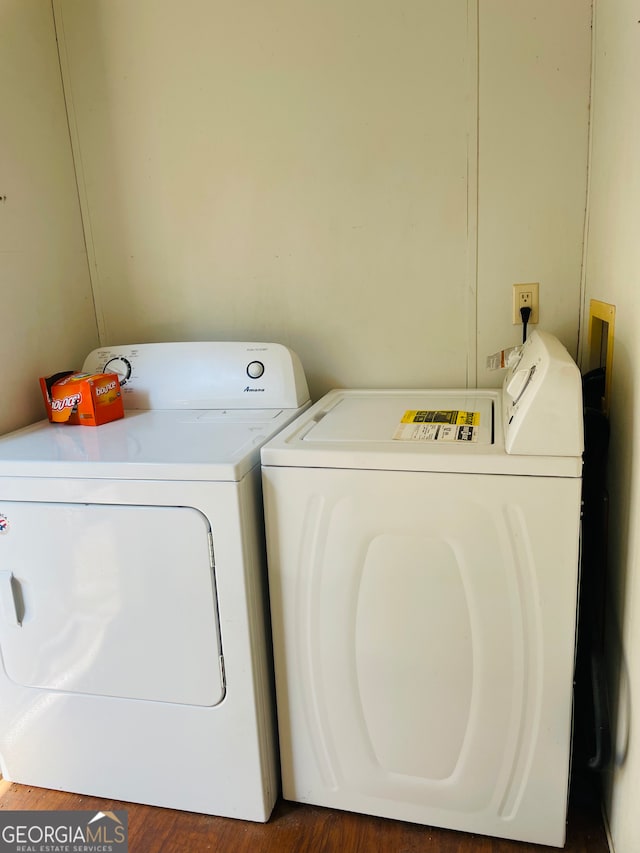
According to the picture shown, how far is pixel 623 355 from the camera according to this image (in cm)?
117

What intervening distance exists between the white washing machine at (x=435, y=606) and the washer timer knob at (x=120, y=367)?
64cm

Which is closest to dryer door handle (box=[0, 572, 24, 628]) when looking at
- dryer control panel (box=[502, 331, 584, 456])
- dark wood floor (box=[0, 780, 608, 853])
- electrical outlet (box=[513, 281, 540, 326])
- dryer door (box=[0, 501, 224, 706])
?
dryer door (box=[0, 501, 224, 706])

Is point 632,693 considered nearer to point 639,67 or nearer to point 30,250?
point 639,67

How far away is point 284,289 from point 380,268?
0.96 feet

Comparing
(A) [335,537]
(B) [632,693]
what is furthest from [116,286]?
(B) [632,693]

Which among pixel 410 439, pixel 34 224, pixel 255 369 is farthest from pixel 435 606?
pixel 34 224

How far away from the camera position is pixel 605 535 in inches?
49.6

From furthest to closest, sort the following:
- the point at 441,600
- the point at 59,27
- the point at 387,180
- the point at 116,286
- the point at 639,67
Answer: the point at 116,286, the point at 59,27, the point at 387,180, the point at 441,600, the point at 639,67

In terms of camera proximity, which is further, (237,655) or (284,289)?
(284,289)

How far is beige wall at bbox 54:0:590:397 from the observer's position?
1535mm

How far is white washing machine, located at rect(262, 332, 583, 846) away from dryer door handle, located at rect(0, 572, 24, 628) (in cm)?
59

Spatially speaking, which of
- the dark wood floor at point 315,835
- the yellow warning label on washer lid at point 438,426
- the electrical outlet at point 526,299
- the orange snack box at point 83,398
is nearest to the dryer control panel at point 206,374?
the orange snack box at point 83,398

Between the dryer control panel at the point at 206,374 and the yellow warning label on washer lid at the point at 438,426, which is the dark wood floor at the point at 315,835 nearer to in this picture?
the yellow warning label on washer lid at the point at 438,426

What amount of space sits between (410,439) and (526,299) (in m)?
0.64
